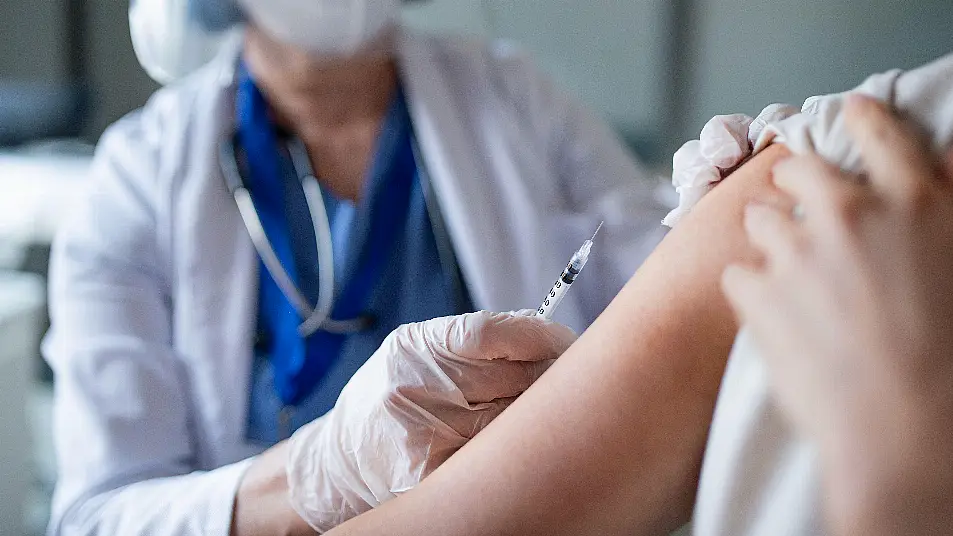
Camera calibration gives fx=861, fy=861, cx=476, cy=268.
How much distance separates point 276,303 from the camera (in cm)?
102

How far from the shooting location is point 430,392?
2.16 feet

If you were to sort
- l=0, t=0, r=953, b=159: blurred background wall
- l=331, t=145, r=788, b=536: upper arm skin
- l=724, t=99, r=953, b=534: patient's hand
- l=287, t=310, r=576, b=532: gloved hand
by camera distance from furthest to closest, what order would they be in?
l=0, t=0, r=953, b=159: blurred background wall
l=287, t=310, r=576, b=532: gloved hand
l=331, t=145, r=788, b=536: upper arm skin
l=724, t=99, r=953, b=534: patient's hand

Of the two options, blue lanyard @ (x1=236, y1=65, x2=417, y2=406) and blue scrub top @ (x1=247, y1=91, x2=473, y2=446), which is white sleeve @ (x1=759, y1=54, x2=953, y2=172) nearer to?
blue scrub top @ (x1=247, y1=91, x2=473, y2=446)

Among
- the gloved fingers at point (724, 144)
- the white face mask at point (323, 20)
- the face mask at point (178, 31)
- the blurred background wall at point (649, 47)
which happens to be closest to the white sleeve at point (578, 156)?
the blurred background wall at point (649, 47)

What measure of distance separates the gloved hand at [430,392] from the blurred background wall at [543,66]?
69 centimetres

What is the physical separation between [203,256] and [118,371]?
164 mm

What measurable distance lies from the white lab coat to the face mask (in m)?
0.03

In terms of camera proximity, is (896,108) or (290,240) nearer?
(896,108)

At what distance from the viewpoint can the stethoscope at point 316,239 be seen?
1.00m

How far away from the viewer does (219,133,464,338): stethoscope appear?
39.3 inches

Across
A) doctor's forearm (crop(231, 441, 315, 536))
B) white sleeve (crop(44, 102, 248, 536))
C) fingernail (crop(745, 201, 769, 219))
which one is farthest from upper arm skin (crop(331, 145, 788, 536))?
white sleeve (crop(44, 102, 248, 536))

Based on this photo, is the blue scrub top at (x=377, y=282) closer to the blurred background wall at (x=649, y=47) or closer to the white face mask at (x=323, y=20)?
the white face mask at (x=323, y=20)

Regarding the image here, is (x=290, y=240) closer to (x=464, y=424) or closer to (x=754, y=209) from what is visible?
(x=464, y=424)

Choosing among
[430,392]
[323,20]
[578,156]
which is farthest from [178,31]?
[430,392]
